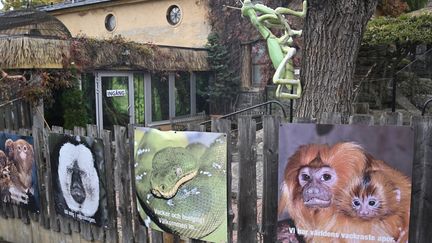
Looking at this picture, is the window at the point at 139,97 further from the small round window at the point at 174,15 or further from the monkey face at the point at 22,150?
the monkey face at the point at 22,150

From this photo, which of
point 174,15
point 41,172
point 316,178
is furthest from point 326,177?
point 174,15

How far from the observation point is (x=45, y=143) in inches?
164

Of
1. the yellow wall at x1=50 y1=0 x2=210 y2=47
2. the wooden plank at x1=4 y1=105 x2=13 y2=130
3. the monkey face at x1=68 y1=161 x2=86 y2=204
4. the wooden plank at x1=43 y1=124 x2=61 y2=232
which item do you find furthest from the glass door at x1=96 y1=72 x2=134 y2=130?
the monkey face at x1=68 y1=161 x2=86 y2=204

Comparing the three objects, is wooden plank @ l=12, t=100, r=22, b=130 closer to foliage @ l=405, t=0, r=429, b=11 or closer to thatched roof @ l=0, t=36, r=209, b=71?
thatched roof @ l=0, t=36, r=209, b=71

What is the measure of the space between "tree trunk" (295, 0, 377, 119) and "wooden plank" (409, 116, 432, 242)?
1095mm

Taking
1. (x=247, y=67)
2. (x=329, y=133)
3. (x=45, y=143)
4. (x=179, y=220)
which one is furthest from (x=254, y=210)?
(x=247, y=67)

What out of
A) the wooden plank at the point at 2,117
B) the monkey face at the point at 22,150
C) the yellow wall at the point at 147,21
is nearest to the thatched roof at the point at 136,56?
the yellow wall at the point at 147,21

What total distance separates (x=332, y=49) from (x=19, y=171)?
3.45 metres

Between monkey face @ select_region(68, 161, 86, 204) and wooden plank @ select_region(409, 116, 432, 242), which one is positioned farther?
monkey face @ select_region(68, 161, 86, 204)

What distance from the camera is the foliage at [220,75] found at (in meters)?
14.7

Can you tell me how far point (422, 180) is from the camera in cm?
245

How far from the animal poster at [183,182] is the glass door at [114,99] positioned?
8.41 metres

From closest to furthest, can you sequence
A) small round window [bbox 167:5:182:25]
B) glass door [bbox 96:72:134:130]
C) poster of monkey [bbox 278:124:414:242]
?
1. poster of monkey [bbox 278:124:414:242]
2. glass door [bbox 96:72:134:130]
3. small round window [bbox 167:5:182:25]

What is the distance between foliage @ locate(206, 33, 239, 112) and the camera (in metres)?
14.7
